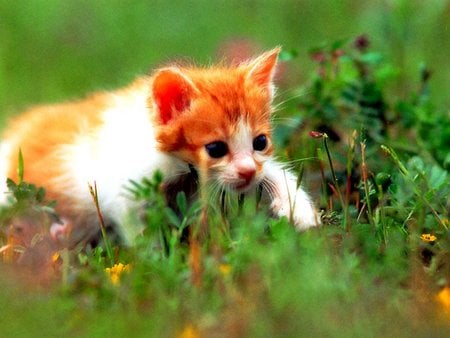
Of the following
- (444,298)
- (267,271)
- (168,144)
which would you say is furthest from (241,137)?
(444,298)

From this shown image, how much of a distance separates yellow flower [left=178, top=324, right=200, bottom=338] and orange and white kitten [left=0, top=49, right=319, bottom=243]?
3.30 ft

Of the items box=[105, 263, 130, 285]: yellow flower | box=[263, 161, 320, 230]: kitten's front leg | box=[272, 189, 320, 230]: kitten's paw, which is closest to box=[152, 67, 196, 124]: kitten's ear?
box=[263, 161, 320, 230]: kitten's front leg

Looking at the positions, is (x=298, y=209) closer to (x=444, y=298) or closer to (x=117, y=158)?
(x=117, y=158)

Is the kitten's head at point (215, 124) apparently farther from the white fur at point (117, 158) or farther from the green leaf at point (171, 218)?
the green leaf at point (171, 218)

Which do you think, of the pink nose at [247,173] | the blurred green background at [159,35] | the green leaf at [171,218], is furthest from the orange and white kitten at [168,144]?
the blurred green background at [159,35]

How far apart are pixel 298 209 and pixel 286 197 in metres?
0.10

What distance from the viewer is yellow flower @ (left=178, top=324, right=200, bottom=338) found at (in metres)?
2.75

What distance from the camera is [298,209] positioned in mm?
3918

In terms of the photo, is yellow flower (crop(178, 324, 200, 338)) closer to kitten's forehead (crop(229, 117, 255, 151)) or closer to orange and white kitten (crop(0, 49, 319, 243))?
orange and white kitten (crop(0, 49, 319, 243))

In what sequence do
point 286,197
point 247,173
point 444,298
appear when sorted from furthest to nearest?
point 286,197 → point 247,173 → point 444,298

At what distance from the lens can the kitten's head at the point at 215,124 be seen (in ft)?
12.4

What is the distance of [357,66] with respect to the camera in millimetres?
5078

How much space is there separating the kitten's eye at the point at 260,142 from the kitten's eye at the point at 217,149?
15cm

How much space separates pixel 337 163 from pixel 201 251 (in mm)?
1589
